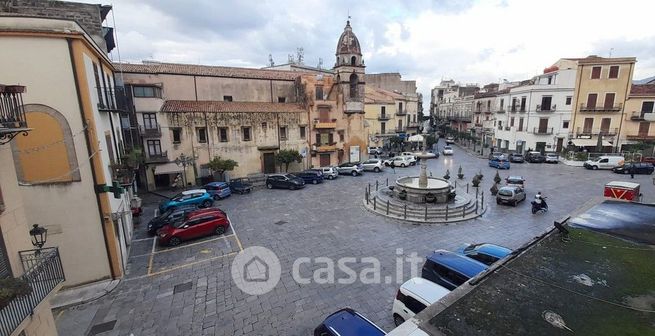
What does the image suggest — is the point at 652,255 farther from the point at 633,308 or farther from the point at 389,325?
the point at 389,325

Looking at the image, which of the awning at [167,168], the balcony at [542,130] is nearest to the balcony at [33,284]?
the awning at [167,168]

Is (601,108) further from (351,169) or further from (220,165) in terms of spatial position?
(220,165)

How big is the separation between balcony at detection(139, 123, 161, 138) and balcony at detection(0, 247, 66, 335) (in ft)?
64.5

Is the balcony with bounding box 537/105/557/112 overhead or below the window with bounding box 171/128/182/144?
overhead

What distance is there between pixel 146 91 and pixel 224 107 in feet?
20.4

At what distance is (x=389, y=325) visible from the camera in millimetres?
8742

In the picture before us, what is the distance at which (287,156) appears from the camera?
29188mm

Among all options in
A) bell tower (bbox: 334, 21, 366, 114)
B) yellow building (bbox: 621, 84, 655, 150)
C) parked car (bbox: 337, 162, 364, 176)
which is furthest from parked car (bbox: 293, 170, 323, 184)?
yellow building (bbox: 621, 84, 655, 150)

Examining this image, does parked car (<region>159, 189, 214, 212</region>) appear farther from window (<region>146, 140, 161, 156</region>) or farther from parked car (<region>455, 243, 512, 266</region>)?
parked car (<region>455, 243, 512, 266</region>)

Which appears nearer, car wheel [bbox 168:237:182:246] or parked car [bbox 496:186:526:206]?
car wheel [bbox 168:237:182:246]

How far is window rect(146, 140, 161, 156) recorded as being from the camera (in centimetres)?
2462

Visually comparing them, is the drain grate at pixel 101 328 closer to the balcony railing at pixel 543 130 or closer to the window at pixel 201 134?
the window at pixel 201 134

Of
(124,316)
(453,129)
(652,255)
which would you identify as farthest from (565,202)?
(453,129)

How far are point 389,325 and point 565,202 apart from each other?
17954 millimetres
